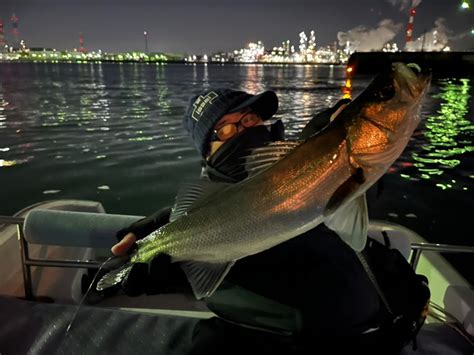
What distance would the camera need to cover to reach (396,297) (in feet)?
8.77

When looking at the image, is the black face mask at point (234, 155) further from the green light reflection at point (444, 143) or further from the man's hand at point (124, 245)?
the green light reflection at point (444, 143)

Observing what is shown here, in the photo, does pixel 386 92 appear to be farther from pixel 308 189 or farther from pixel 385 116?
pixel 308 189

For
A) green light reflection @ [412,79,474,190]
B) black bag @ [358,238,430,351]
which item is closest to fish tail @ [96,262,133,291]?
black bag @ [358,238,430,351]

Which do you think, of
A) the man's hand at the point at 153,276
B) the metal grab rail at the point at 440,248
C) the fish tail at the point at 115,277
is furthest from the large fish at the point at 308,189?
the metal grab rail at the point at 440,248

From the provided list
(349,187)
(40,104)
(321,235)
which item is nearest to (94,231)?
(321,235)

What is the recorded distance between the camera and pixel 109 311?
11.9 feet

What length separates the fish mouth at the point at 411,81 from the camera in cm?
178

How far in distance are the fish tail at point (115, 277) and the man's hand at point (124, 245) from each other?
18.2 inches

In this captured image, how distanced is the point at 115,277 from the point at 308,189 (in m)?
1.66

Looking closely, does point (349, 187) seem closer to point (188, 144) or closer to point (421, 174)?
point (421, 174)

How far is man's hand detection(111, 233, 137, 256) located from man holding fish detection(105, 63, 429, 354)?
1 centimetres

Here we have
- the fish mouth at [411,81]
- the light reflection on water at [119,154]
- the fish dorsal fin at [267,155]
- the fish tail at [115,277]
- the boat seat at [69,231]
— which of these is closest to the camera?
the fish mouth at [411,81]

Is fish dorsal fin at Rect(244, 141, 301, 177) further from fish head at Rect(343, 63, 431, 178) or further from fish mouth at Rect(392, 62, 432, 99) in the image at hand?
fish mouth at Rect(392, 62, 432, 99)

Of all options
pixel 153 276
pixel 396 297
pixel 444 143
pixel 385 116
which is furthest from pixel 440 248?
pixel 444 143
